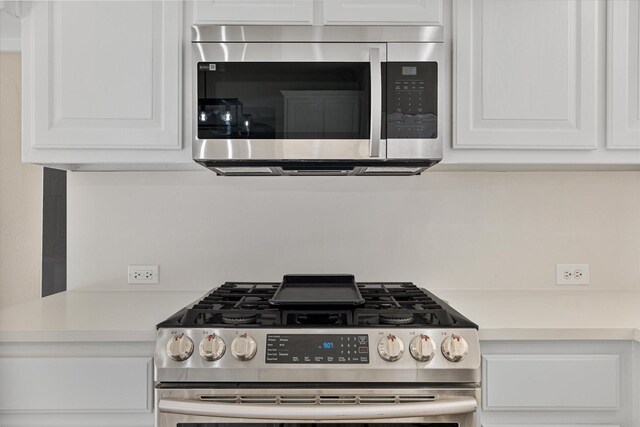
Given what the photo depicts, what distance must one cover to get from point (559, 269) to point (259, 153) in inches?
49.5

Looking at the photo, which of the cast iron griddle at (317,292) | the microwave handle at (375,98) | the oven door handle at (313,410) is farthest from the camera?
the microwave handle at (375,98)

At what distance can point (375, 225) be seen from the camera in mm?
2105

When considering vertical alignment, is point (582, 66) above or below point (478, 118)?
above

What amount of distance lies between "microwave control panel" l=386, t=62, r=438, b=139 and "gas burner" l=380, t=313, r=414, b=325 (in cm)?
56

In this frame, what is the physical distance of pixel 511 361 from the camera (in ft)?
4.81

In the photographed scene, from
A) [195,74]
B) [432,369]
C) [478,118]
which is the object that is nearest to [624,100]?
[478,118]

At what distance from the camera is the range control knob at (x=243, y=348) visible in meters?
1.36

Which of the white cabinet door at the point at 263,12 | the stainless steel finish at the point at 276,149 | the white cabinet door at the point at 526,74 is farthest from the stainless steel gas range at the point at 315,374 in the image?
the white cabinet door at the point at 263,12

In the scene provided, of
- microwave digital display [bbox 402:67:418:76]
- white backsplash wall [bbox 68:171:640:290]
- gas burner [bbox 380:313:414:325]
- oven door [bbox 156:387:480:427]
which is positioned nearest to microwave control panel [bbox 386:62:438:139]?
microwave digital display [bbox 402:67:418:76]

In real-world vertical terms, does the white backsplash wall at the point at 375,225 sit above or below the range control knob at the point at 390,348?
above

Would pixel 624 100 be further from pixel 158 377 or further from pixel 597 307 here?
pixel 158 377

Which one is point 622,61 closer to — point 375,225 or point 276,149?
point 375,225

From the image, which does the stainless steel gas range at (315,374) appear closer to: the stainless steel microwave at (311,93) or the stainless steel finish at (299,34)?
the stainless steel microwave at (311,93)

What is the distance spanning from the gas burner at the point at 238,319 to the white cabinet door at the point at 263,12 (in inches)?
35.8
